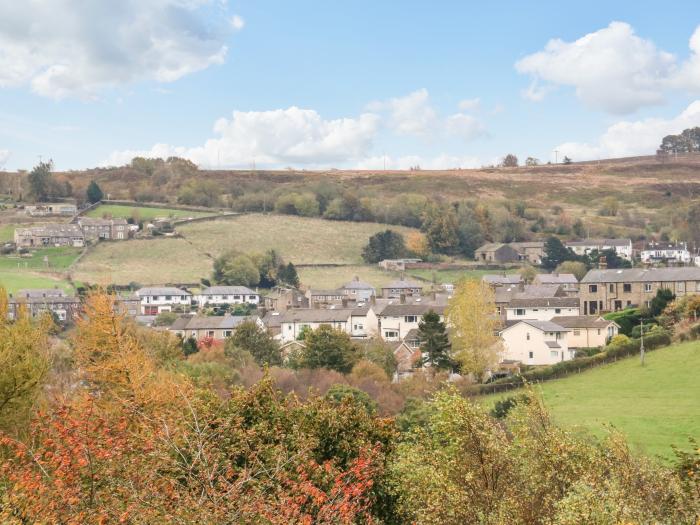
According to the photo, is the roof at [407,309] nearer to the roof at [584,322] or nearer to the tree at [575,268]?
the roof at [584,322]

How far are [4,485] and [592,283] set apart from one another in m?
74.9

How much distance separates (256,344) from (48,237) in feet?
256

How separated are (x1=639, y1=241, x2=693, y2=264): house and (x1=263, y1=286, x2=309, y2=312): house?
53268mm

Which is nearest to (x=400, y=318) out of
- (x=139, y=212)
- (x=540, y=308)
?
(x=540, y=308)

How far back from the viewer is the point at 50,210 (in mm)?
154875

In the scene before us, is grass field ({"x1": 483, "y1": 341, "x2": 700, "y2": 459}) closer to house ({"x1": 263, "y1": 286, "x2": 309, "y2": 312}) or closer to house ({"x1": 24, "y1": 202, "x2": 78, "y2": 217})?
house ({"x1": 263, "y1": 286, "x2": 309, "y2": 312})

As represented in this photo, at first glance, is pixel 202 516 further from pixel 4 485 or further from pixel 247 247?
pixel 247 247

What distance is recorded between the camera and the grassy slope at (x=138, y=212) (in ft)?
506

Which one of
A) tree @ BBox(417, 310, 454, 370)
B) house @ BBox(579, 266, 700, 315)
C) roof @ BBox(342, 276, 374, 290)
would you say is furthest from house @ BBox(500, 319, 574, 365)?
roof @ BBox(342, 276, 374, 290)

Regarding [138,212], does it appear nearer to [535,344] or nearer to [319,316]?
[319,316]

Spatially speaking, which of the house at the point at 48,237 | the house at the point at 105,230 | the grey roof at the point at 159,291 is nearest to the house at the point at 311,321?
the grey roof at the point at 159,291

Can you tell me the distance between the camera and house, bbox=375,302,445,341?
273ft

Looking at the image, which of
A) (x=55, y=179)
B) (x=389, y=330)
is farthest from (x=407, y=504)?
(x=55, y=179)

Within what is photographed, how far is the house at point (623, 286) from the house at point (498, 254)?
167 ft
